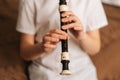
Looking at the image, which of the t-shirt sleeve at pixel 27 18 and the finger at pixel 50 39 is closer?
the finger at pixel 50 39

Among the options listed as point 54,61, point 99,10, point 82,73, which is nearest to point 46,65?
point 54,61

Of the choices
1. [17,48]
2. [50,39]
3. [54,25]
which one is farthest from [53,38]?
[17,48]

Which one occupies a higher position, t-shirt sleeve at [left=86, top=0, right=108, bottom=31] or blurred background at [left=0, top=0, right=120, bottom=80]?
t-shirt sleeve at [left=86, top=0, right=108, bottom=31]

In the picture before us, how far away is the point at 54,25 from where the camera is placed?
1.21 meters

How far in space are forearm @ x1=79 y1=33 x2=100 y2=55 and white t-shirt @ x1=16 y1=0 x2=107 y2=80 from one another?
0.09ft

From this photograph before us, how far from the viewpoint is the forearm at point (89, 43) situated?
3.85 feet

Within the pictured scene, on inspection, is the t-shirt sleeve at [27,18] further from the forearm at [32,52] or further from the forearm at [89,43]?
the forearm at [89,43]

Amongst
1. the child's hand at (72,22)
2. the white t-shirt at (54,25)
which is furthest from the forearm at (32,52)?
the child's hand at (72,22)

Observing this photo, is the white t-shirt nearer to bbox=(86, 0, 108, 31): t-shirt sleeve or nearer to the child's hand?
bbox=(86, 0, 108, 31): t-shirt sleeve

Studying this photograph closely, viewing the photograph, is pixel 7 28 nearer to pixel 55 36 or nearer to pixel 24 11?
pixel 24 11

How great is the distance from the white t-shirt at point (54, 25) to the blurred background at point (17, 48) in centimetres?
10

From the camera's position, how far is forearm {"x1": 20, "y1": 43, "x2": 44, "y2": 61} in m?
1.16

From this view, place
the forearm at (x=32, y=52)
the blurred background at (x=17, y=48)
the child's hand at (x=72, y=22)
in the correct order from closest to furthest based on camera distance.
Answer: the child's hand at (x=72, y=22) < the forearm at (x=32, y=52) < the blurred background at (x=17, y=48)

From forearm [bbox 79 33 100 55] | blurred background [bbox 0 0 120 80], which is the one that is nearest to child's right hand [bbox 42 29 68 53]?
forearm [bbox 79 33 100 55]
